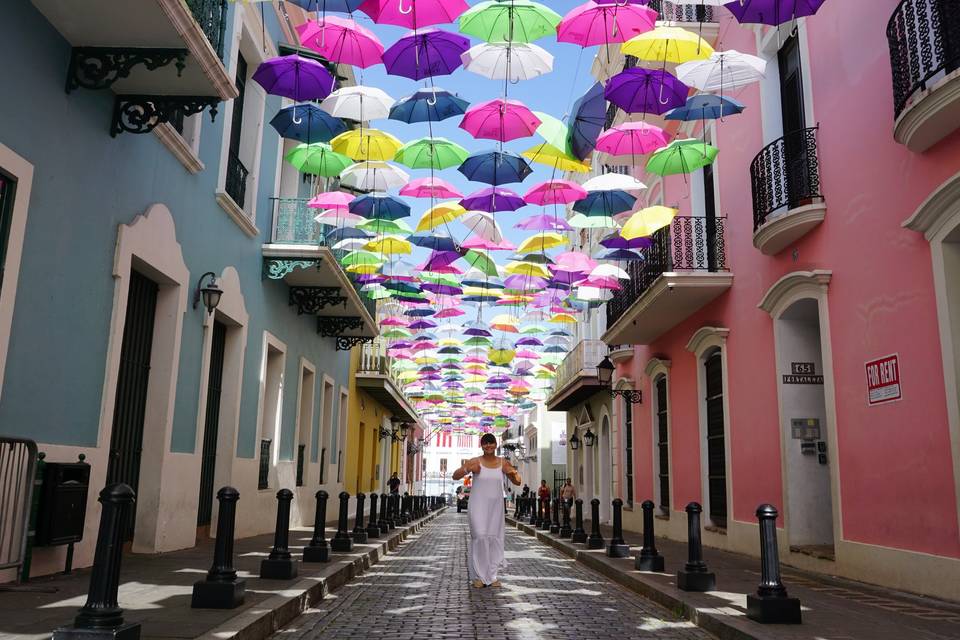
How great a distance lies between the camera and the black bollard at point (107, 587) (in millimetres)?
4160

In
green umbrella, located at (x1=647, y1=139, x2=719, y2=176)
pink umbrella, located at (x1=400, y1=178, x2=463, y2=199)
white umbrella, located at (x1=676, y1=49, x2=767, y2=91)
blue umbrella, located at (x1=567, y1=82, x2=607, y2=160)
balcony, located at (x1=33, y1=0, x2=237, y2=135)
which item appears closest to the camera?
balcony, located at (x1=33, y1=0, x2=237, y2=135)

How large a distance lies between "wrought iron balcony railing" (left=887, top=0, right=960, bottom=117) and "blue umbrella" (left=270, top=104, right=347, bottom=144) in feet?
23.0

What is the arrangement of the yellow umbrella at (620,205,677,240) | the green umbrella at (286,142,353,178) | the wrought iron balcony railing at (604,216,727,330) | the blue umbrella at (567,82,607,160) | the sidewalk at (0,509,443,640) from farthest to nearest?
the wrought iron balcony railing at (604,216,727,330) → the green umbrella at (286,142,353,178) → the yellow umbrella at (620,205,677,240) → the blue umbrella at (567,82,607,160) → the sidewalk at (0,509,443,640)

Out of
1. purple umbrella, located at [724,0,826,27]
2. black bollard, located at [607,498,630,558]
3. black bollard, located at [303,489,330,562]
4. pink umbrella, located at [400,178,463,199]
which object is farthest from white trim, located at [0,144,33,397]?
black bollard, located at [607,498,630,558]

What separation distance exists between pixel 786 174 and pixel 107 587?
9976 millimetres

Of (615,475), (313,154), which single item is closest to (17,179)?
(313,154)

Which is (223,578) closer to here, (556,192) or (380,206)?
(556,192)

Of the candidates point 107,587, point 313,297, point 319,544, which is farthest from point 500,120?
point 313,297

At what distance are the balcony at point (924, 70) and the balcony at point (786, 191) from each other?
235 cm

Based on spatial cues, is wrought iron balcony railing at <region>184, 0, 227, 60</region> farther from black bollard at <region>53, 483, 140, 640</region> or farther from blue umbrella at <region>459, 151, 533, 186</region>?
black bollard at <region>53, 483, 140, 640</region>

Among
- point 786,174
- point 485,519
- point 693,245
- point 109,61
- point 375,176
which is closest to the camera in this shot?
point 109,61

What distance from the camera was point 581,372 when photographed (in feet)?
79.2

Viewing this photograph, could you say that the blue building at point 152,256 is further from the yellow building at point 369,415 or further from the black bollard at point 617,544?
the yellow building at point 369,415

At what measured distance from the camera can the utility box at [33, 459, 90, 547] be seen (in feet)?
22.4
